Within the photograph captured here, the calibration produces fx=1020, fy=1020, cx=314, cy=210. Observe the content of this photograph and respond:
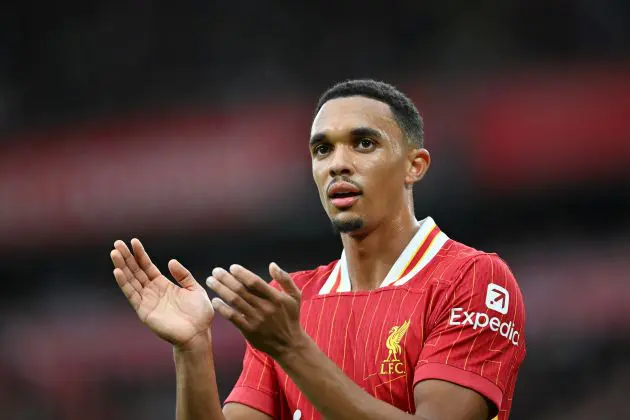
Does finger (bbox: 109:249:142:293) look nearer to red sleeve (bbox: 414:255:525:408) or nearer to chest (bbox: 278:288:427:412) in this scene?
chest (bbox: 278:288:427:412)

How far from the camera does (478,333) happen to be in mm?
3305

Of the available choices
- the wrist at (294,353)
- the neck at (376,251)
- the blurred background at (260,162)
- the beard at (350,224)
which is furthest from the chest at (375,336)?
the blurred background at (260,162)

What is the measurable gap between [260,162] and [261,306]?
532 cm

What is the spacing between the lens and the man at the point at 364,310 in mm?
2889

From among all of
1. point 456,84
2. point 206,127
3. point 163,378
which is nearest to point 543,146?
point 456,84

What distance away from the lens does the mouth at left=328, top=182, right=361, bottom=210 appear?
359 centimetres

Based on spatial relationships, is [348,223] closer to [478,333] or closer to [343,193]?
[343,193]

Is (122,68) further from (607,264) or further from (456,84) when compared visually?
(607,264)

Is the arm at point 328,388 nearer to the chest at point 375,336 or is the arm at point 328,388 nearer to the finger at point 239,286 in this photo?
the finger at point 239,286

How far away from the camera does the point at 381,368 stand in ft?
11.1

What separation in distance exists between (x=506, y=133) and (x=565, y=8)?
3.46 ft

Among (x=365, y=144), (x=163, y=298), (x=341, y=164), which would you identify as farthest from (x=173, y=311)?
(x=365, y=144)

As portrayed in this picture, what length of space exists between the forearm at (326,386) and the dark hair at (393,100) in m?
1.18

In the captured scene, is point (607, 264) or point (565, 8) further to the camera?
point (565, 8)
